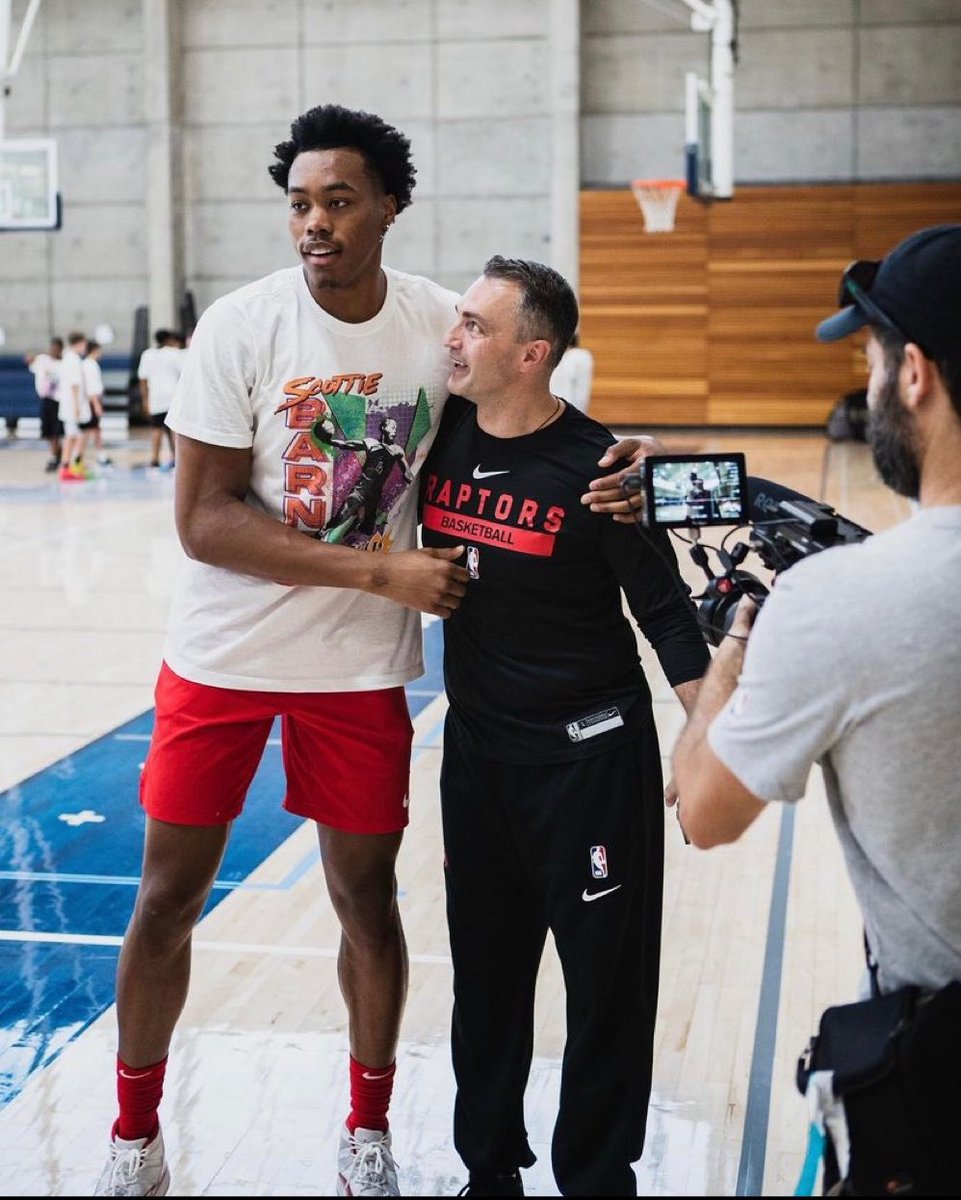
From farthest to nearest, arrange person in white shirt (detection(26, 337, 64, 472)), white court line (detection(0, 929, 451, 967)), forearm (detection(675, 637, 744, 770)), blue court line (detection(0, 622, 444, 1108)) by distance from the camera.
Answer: person in white shirt (detection(26, 337, 64, 472)), white court line (detection(0, 929, 451, 967)), blue court line (detection(0, 622, 444, 1108)), forearm (detection(675, 637, 744, 770))

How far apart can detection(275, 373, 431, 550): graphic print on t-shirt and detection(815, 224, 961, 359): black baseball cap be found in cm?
137

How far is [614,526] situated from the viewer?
282cm

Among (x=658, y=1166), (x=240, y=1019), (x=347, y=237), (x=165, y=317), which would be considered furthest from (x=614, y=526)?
(x=165, y=317)

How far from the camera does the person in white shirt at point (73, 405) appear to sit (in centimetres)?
1866

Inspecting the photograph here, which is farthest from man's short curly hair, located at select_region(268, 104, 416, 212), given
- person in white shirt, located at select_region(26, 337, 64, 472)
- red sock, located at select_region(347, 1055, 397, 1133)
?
person in white shirt, located at select_region(26, 337, 64, 472)

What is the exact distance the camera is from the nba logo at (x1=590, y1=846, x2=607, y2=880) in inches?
112

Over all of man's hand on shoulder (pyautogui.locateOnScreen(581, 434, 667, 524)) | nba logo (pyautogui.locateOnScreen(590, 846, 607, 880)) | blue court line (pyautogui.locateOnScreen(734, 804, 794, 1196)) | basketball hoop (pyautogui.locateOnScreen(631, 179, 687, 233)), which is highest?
basketball hoop (pyautogui.locateOnScreen(631, 179, 687, 233))

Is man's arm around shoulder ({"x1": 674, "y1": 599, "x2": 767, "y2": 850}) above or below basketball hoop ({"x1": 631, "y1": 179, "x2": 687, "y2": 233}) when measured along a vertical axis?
below

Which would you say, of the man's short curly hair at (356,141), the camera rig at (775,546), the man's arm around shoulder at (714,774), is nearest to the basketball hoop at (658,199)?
the man's short curly hair at (356,141)

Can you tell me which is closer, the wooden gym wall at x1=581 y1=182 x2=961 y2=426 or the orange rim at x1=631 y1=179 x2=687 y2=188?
the orange rim at x1=631 y1=179 x2=687 y2=188

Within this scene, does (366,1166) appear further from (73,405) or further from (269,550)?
(73,405)

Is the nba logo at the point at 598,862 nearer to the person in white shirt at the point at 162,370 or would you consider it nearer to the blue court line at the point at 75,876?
the blue court line at the point at 75,876

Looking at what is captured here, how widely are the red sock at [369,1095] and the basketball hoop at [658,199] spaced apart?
20.1 metres

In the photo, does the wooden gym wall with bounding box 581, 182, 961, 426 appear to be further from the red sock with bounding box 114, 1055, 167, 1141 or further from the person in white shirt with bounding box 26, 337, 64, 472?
the red sock with bounding box 114, 1055, 167, 1141
